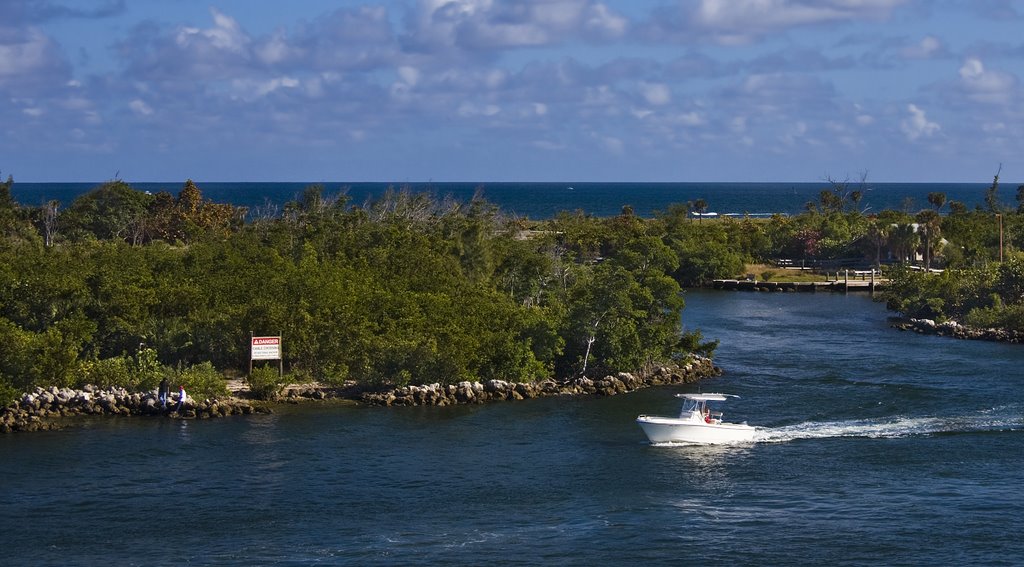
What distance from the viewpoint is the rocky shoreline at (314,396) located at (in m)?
50.5

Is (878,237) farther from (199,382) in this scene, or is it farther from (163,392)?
(163,392)

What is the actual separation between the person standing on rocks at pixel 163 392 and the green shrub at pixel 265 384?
3.87m

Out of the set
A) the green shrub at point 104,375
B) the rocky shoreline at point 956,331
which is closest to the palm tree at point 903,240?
the rocky shoreline at point 956,331

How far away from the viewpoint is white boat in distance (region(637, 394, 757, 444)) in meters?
47.8

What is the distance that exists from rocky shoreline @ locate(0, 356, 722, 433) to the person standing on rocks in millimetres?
199

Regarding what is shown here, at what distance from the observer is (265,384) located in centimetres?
5447

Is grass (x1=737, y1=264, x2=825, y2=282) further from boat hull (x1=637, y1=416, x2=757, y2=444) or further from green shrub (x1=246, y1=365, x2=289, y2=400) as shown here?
green shrub (x1=246, y1=365, x2=289, y2=400)

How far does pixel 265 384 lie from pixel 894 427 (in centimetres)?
2729

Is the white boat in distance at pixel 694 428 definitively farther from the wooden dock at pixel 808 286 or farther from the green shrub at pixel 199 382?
the wooden dock at pixel 808 286

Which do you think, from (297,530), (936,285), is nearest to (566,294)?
(936,285)

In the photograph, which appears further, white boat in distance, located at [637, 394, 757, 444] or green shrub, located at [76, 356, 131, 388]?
green shrub, located at [76, 356, 131, 388]

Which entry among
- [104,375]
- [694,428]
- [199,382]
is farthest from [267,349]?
[694,428]

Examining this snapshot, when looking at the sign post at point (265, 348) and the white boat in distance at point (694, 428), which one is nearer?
the white boat in distance at point (694, 428)

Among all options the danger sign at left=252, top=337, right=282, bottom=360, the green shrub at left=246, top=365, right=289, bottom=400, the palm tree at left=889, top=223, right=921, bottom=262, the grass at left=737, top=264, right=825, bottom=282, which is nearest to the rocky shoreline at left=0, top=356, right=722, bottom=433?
the green shrub at left=246, top=365, right=289, bottom=400
